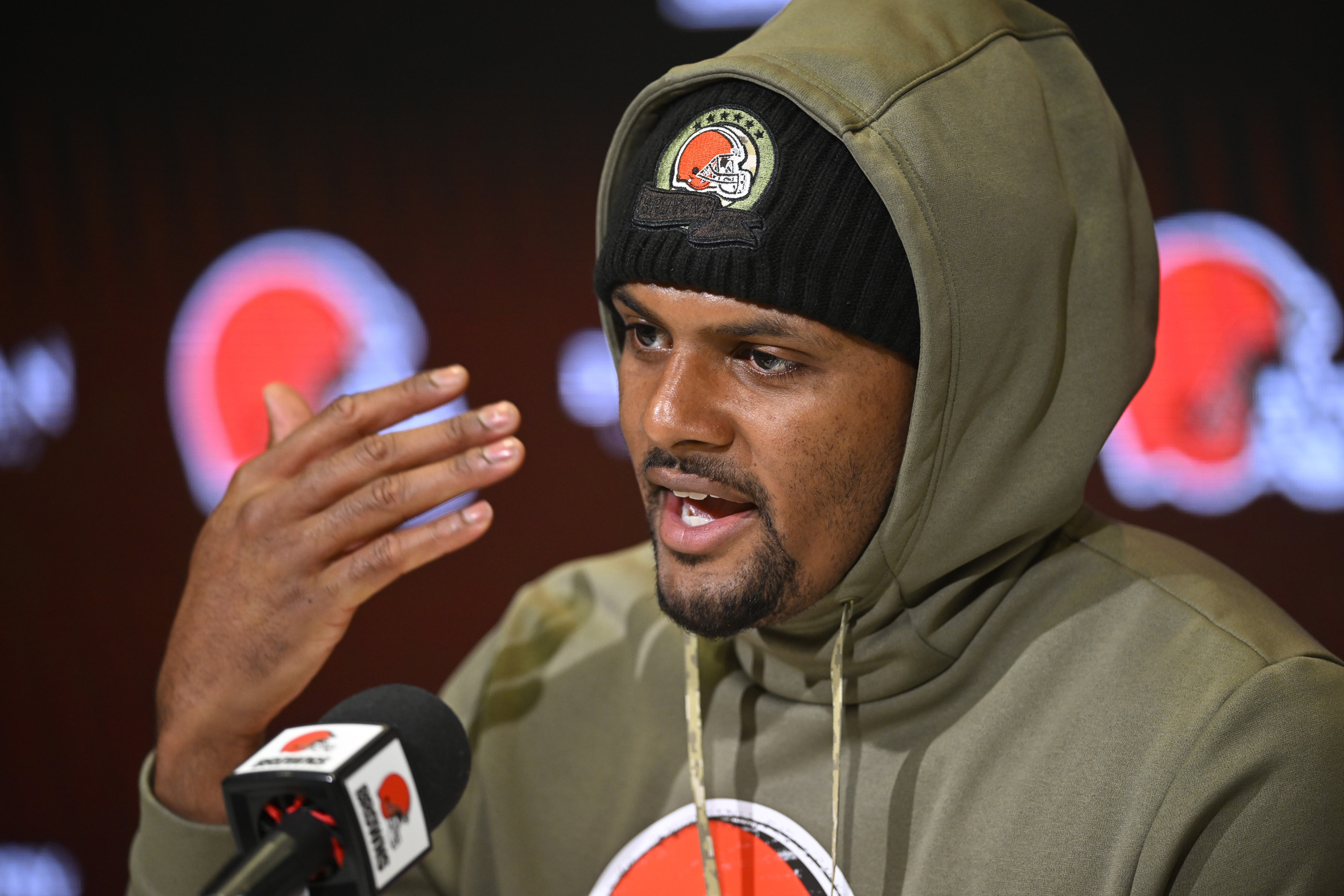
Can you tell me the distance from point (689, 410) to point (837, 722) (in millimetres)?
302

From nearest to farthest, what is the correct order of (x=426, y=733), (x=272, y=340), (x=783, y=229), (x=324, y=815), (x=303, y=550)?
(x=324, y=815) → (x=426, y=733) → (x=783, y=229) → (x=303, y=550) → (x=272, y=340)

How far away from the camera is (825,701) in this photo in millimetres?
1022

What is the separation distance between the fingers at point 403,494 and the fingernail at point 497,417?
16mm

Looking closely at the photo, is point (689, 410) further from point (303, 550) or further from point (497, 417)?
point (303, 550)

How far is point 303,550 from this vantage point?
99 centimetres

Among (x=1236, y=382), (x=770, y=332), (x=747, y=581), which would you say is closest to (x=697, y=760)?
(x=747, y=581)

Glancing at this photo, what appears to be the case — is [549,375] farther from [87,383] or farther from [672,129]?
[672,129]

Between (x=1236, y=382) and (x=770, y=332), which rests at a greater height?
(x=770, y=332)

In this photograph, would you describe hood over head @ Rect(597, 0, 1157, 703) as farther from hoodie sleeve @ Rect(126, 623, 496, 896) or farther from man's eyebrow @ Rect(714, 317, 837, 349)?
hoodie sleeve @ Rect(126, 623, 496, 896)

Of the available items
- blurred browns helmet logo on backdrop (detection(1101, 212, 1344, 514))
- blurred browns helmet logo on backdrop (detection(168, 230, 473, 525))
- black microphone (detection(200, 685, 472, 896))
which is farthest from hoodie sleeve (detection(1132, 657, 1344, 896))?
blurred browns helmet logo on backdrop (detection(168, 230, 473, 525))

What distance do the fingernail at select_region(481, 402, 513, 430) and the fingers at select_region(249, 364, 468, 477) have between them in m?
0.04

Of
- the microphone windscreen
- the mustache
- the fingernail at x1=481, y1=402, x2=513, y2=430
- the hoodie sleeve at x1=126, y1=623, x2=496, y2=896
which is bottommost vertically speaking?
the hoodie sleeve at x1=126, y1=623, x2=496, y2=896

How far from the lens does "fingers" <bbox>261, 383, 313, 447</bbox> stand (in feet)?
3.69

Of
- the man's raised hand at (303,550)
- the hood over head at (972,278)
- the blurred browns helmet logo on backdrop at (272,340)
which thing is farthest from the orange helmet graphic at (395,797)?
the blurred browns helmet logo on backdrop at (272,340)
